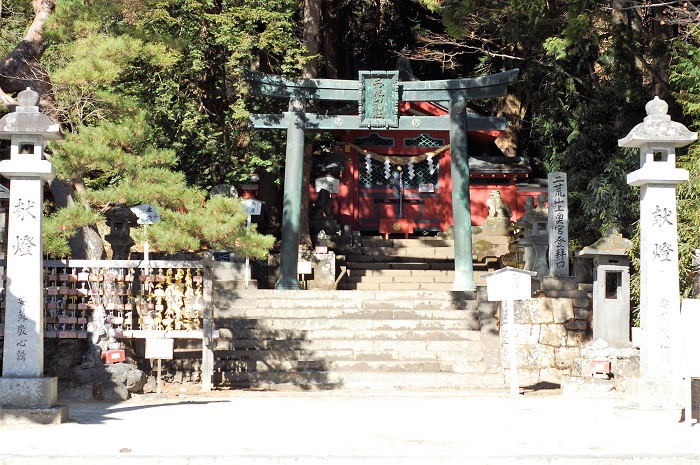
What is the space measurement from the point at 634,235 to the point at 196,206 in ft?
24.5

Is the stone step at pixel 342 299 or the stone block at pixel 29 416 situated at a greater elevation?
the stone step at pixel 342 299

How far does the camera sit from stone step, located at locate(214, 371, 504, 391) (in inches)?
583

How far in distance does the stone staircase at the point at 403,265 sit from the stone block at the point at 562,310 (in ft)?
20.4

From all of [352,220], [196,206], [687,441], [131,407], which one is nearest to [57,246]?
[196,206]

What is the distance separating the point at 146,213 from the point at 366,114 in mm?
6006

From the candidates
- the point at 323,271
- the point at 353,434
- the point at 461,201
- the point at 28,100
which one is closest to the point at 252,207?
the point at 323,271

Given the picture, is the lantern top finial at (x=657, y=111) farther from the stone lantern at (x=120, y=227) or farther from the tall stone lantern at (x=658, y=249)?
the stone lantern at (x=120, y=227)

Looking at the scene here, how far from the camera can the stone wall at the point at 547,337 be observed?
15.4 m

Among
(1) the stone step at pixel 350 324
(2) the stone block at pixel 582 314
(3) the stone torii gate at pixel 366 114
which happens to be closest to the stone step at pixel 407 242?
(3) the stone torii gate at pixel 366 114

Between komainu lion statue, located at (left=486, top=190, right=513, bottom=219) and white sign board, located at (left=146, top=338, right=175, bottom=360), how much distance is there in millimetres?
13175

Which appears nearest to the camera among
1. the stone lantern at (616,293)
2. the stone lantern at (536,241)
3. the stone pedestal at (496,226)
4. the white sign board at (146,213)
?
the white sign board at (146,213)

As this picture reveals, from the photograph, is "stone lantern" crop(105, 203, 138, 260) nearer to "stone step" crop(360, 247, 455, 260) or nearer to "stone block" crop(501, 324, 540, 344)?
"stone block" crop(501, 324, 540, 344)

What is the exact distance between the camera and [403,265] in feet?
77.5

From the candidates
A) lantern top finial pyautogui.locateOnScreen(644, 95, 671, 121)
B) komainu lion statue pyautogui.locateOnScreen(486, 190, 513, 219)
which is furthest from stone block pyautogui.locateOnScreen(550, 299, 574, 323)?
komainu lion statue pyautogui.locateOnScreen(486, 190, 513, 219)
